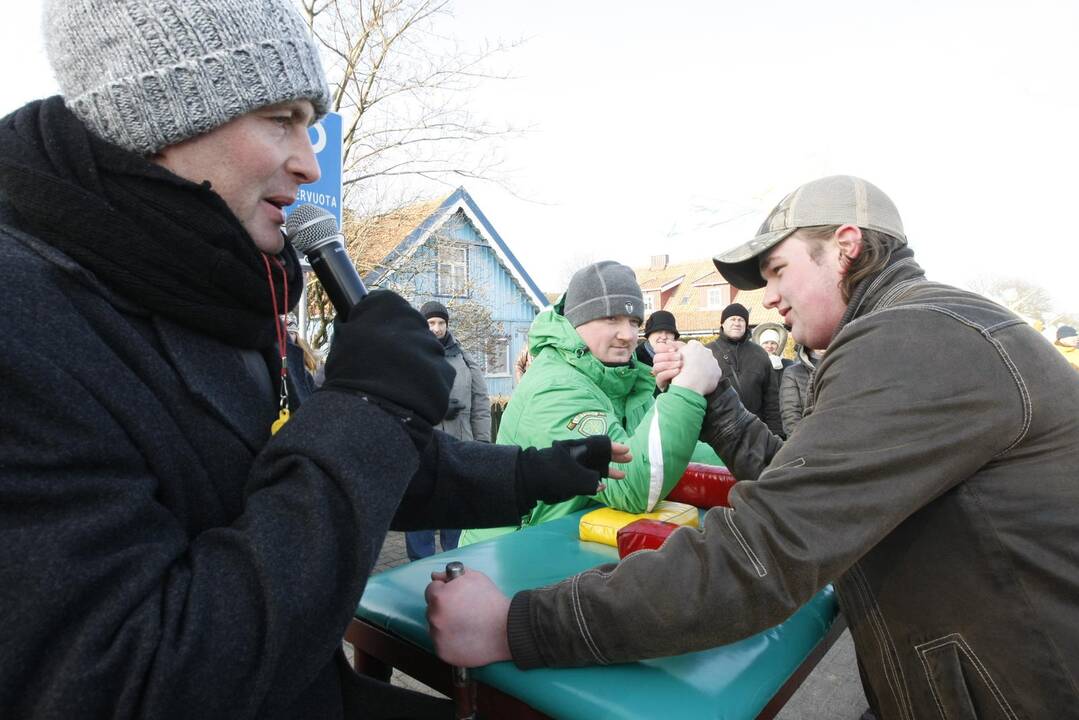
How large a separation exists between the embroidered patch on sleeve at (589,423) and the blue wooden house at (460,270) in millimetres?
4203

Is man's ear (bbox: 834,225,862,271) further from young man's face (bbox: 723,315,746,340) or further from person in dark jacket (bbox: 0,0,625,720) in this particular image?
young man's face (bbox: 723,315,746,340)

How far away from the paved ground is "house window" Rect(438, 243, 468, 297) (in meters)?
9.40

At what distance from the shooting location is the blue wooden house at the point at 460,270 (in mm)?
9156

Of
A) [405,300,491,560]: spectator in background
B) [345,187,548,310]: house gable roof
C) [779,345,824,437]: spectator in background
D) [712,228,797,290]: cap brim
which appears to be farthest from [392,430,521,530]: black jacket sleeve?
[345,187,548,310]: house gable roof

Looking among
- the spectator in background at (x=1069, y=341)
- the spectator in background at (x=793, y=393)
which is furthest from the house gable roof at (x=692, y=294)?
the spectator in background at (x=793, y=393)

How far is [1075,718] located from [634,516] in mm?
988

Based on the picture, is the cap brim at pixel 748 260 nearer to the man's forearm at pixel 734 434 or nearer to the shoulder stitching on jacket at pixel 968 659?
the man's forearm at pixel 734 434

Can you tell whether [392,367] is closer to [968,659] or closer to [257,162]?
[257,162]

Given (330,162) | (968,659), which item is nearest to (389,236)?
(330,162)

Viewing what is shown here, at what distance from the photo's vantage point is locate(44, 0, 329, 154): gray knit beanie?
884 mm

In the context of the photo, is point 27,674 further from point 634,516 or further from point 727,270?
point 727,270

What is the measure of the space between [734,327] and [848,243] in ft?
14.5

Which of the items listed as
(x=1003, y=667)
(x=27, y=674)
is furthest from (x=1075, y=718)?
(x=27, y=674)

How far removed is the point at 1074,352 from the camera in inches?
325
